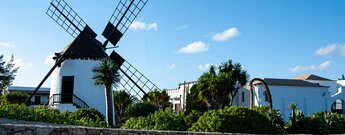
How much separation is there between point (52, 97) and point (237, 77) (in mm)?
25826

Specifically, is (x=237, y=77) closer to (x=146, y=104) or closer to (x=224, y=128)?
(x=146, y=104)

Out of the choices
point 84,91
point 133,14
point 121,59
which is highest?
point 133,14

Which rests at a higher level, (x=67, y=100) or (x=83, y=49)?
(x=83, y=49)

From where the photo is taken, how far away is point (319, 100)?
5069cm

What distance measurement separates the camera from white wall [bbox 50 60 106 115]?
2939 cm

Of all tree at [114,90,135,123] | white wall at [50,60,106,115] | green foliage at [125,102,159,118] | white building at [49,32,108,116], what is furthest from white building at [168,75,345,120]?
white building at [49,32,108,116]

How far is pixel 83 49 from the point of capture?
2994 centimetres

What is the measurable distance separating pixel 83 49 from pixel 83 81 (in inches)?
103

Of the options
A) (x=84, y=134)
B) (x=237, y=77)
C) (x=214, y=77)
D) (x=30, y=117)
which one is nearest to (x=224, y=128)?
(x=84, y=134)

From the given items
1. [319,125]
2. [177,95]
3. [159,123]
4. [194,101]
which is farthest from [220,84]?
[159,123]

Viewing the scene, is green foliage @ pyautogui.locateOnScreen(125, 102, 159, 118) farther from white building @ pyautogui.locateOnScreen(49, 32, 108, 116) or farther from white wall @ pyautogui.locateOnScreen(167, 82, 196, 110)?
white wall @ pyautogui.locateOnScreen(167, 82, 196, 110)

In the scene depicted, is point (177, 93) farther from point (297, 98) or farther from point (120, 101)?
point (297, 98)

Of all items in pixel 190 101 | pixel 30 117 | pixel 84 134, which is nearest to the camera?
pixel 84 134

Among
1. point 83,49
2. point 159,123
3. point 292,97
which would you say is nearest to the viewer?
point 159,123
